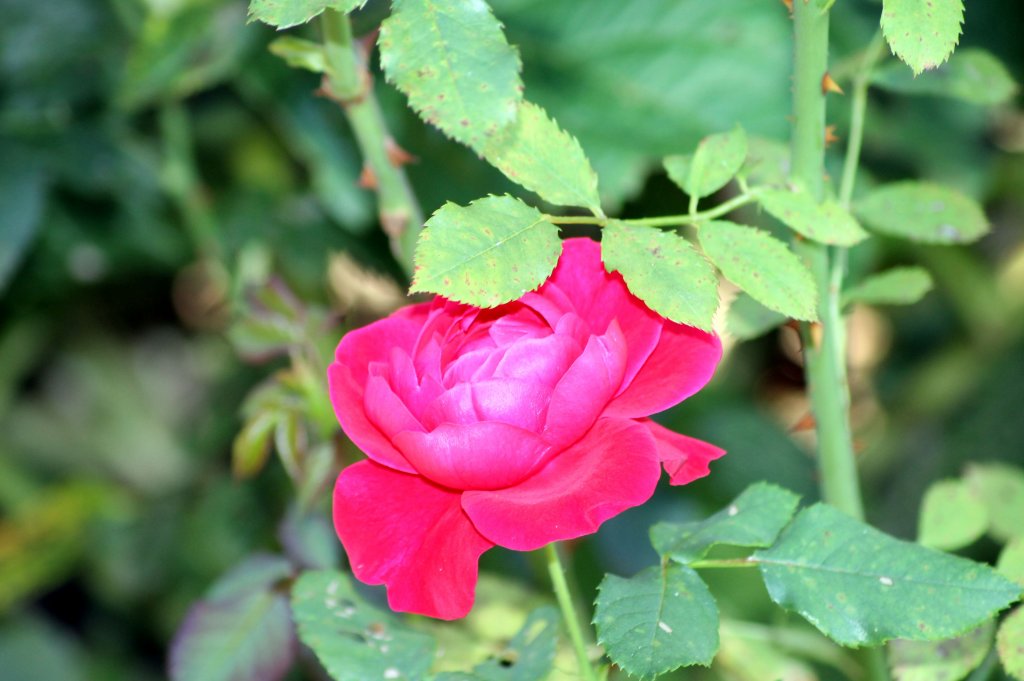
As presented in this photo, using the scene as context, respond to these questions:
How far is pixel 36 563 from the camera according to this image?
1012mm

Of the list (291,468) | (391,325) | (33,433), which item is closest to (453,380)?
(391,325)

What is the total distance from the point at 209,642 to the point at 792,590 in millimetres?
291

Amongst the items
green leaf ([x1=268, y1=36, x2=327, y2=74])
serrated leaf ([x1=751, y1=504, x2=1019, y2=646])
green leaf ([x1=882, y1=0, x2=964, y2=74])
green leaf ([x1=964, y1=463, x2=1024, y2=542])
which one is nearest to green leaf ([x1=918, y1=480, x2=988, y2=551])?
green leaf ([x1=964, y1=463, x2=1024, y2=542])

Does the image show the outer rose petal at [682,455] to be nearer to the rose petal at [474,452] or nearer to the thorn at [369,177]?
the rose petal at [474,452]

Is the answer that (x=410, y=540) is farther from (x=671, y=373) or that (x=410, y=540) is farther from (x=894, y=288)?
(x=894, y=288)

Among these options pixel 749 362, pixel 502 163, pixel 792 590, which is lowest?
pixel 749 362

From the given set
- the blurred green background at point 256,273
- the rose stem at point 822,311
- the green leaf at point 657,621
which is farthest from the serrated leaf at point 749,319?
the blurred green background at point 256,273

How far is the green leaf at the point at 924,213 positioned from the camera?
0.51 metres

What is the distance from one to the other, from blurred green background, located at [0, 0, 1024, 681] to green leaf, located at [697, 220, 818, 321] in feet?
0.85

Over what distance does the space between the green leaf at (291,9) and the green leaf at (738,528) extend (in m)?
0.22

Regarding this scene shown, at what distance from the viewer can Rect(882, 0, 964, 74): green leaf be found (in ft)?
1.19

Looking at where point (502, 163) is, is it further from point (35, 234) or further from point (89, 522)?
point (89, 522)

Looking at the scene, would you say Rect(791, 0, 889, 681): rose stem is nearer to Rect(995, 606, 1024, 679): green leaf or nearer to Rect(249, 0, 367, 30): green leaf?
Rect(995, 606, 1024, 679): green leaf

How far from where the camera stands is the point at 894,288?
20.1 inches
